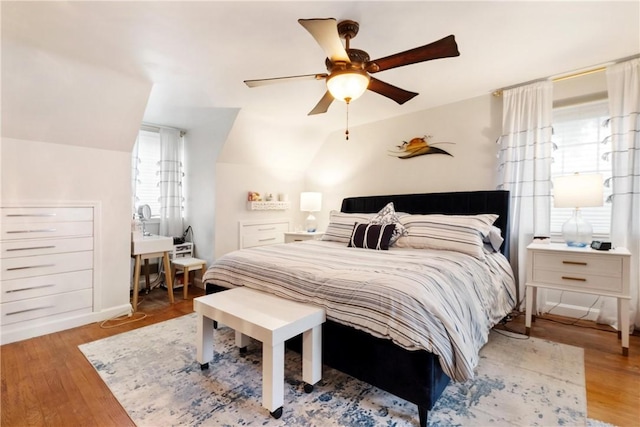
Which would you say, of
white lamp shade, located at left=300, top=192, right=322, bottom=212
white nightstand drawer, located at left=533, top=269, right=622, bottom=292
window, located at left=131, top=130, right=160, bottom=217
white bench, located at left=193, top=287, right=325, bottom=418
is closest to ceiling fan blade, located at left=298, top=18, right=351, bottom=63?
white bench, located at left=193, top=287, right=325, bottom=418

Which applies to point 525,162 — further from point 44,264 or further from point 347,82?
point 44,264

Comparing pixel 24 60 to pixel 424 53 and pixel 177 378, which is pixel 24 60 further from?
pixel 424 53

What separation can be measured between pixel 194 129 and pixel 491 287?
4104mm

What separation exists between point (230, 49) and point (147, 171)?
103 inches

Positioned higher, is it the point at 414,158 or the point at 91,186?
the point at 414,158

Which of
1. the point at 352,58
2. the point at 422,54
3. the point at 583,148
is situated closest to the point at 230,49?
the point at 352,58

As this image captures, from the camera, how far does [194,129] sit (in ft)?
14.0

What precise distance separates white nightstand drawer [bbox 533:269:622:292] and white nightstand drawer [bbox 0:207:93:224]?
4166 mm

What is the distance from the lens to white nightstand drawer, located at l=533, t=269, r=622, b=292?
2.26m

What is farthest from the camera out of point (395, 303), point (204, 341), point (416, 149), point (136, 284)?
point (416, 149)

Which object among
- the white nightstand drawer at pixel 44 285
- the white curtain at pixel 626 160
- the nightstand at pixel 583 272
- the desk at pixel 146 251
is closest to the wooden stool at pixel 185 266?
the desk at pixel 146 251

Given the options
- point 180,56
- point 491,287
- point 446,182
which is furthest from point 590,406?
point 180,56

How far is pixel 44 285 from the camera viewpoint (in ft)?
8.74

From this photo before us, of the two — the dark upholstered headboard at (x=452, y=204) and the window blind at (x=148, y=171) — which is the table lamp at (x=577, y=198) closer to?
the dark upholstered headboard at (x=452, y=204)
